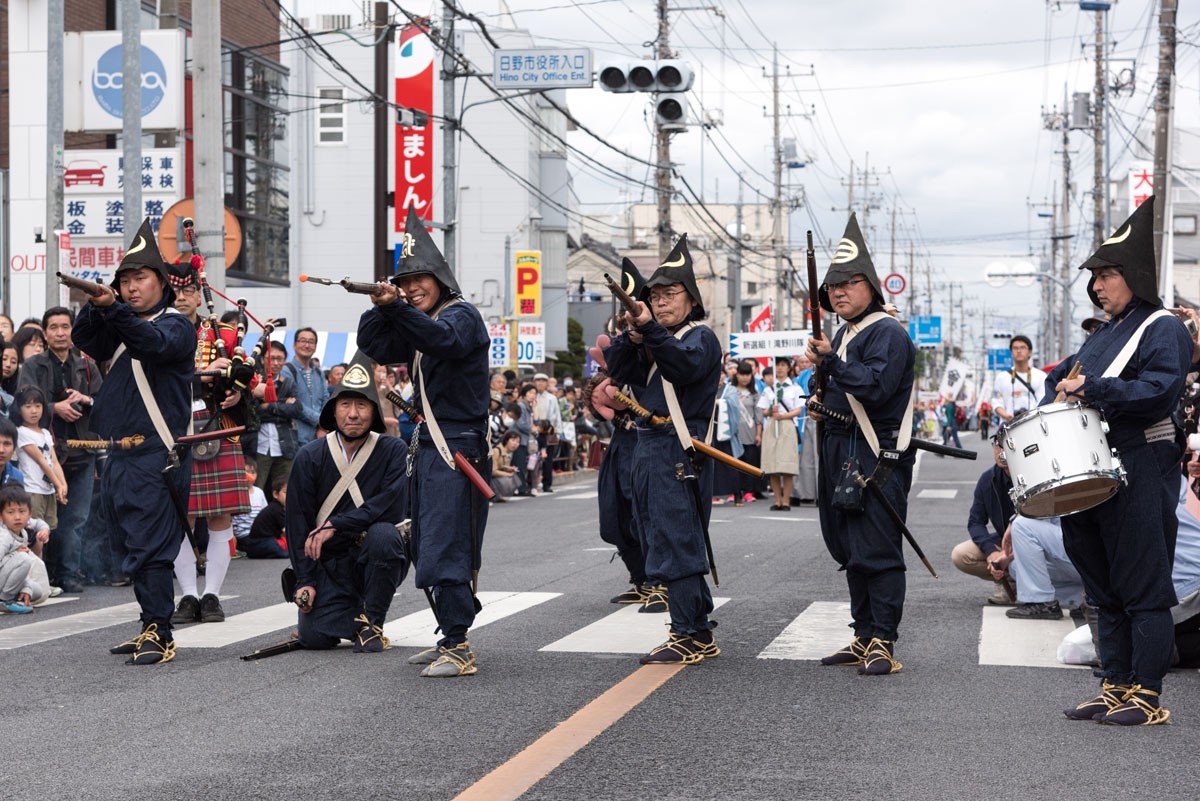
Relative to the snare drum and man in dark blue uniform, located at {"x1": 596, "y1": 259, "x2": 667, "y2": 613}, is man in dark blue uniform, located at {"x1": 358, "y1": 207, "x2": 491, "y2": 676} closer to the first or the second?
man in dark blue uniform, located at {"x1": 596, "y1": 259, "x2": 667, "y2": 613}

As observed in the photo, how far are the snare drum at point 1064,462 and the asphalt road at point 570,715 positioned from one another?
886 millimetres

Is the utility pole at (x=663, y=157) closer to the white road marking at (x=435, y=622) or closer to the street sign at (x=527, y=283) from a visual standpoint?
the street sign at (x=527, y=283)

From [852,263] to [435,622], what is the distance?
11.0 ft

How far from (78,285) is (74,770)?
2.36m

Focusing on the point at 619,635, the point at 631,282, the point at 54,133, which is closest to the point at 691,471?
the point at 631,282

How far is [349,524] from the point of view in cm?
748

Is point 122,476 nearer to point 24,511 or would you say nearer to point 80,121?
point 24,511

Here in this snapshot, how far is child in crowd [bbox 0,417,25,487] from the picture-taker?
10.0 m

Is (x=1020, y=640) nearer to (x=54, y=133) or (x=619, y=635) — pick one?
(x=619, y=635)

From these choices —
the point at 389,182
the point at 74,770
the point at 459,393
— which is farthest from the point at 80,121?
the point at 389,182

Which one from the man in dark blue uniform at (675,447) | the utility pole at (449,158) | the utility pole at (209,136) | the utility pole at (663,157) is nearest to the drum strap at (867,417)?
the man in dark blue uniform at (675,447)

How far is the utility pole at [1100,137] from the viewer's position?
41531 millimetres

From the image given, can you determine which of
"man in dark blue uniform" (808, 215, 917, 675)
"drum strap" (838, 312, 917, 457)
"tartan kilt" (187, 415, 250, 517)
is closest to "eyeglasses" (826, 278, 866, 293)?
"man in dark blue uniform" (808, 215, 917, 675)

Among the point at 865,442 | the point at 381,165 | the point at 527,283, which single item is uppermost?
the point at 381,165
